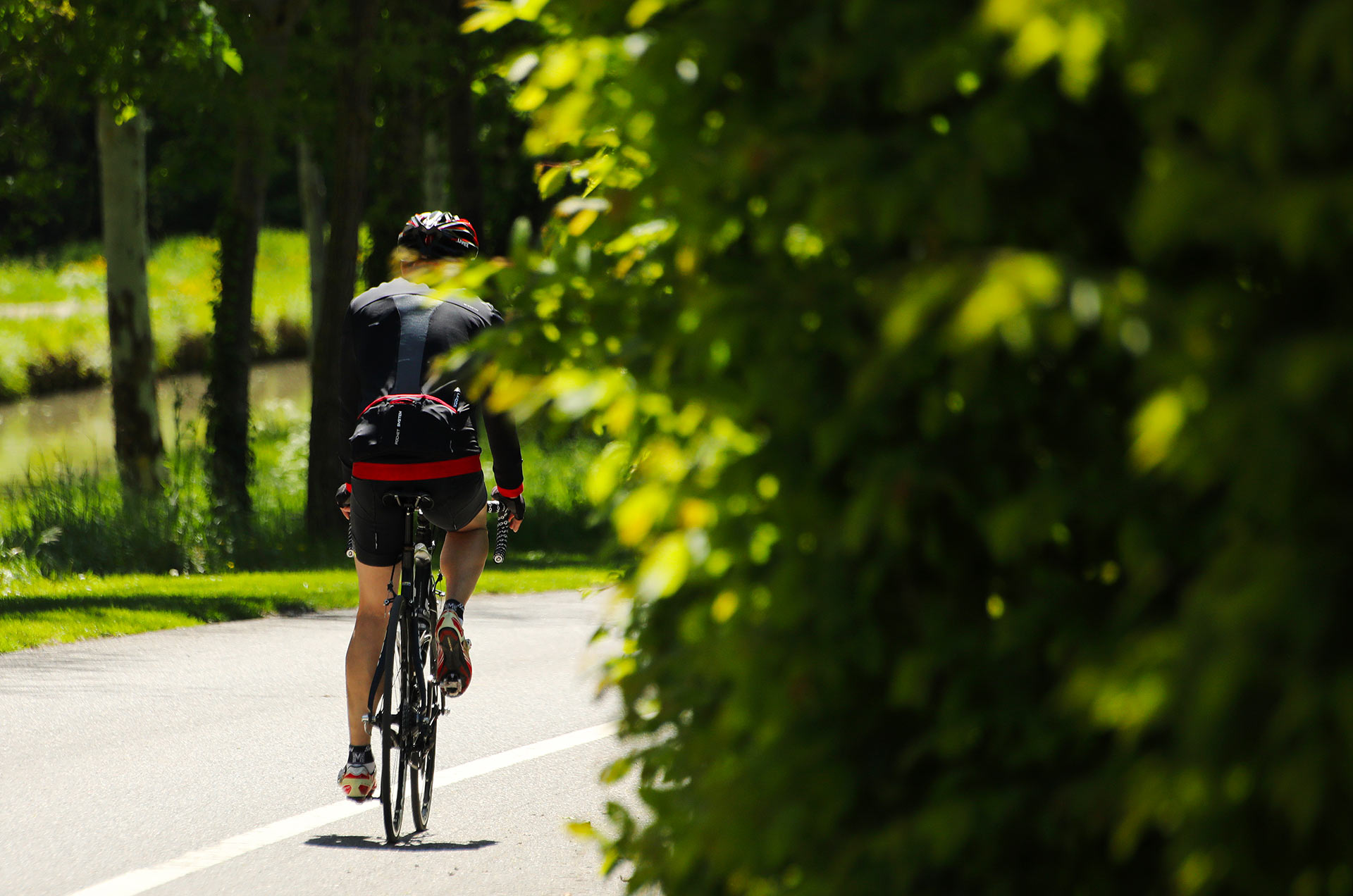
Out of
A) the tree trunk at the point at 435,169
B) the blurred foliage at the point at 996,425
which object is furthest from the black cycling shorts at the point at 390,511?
the tree trunk at the point at 435,169

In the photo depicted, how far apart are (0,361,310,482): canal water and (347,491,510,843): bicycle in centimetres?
1829

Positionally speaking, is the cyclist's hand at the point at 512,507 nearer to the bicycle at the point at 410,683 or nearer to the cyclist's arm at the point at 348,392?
the bicycle at the point at 410,683

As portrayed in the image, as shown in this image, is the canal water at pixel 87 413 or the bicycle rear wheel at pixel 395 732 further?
the canal water at pixel 87 413

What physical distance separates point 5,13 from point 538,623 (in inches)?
329

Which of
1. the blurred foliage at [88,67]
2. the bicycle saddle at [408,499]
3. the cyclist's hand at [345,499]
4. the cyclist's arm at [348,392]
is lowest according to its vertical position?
the cyclist's hand at [345,499]

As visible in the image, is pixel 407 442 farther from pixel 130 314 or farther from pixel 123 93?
pixel 130 314

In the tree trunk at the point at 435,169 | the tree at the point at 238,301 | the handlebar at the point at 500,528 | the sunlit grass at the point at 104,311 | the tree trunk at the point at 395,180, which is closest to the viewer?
the handlebar at the point at 500,528

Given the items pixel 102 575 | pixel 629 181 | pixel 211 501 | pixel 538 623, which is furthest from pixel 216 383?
pixel 629 181

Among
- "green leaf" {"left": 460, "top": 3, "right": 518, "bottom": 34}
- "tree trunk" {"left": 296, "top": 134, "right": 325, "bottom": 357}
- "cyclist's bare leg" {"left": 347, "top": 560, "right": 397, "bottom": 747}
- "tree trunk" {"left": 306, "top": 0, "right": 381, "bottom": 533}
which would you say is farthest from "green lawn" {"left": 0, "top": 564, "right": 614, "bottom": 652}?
"tree trunk" {"left": 296, "top": 134, "right": 325, "bottom": 357}

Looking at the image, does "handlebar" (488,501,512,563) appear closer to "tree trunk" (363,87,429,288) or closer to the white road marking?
the white road marking

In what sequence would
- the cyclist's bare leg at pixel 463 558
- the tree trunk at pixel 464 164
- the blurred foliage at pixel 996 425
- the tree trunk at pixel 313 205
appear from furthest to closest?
the tree trunk at pixel 313 205 → the tree trunk at pixel 464 164 → the cyclist's bare leg at pixel 463 558 → the blurred foliage at pixel 996 425

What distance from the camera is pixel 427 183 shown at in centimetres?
2794

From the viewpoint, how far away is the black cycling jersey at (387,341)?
18.1 feet

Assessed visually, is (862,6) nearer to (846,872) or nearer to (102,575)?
(846,872)
